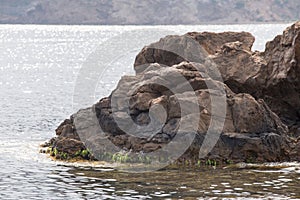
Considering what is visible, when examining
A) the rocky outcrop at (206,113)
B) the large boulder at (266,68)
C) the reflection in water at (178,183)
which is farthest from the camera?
the large boulder at (266,68)

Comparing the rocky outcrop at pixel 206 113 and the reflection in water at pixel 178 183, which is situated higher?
the rocky outcrop at pixel 206 113

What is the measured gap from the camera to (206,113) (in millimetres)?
49719

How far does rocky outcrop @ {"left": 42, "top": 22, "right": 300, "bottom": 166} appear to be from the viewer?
1933 inches

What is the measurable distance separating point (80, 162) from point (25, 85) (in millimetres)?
81883

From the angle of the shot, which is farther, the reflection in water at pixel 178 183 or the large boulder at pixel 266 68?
the large boulder at pixel 266 68

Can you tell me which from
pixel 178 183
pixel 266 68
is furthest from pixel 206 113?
pixel 266 68

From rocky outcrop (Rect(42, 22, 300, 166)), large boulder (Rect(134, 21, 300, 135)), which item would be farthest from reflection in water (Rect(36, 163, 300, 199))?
large boulder (Rect(134, 21, 300, 135))

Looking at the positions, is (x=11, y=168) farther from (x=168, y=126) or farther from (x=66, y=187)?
(x=168, y=126)

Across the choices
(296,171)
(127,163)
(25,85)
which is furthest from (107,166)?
(25,85)

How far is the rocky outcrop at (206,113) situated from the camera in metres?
49.1

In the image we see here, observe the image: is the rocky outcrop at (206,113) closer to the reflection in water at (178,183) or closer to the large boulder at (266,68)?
the large boulder at (266,68)

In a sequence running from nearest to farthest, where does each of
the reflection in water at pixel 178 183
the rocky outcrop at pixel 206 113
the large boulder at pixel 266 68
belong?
the reflection in water at pixel 178 183 < the rocky outcrop at pixel 206 113 < the large boulder at pixel 266 68

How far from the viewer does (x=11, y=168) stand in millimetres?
47969

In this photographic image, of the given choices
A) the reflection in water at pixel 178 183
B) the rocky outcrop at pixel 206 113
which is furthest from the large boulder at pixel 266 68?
the reflection in water at pixel 178 183
